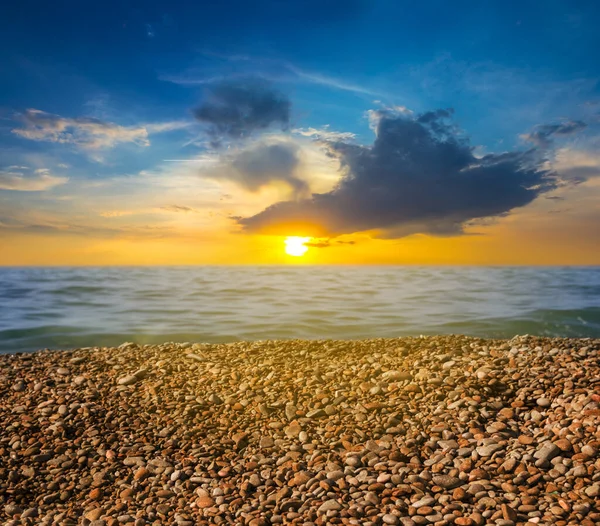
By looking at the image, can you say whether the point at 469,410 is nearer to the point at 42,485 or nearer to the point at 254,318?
the point at 42,485

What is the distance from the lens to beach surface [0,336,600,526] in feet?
18.4

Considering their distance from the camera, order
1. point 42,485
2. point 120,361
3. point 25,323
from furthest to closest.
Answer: point 25,323
point 120,361
point 42,485

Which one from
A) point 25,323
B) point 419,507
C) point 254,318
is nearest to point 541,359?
point 419,507

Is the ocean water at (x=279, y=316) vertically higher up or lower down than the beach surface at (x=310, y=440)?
higher up

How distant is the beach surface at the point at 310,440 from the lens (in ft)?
18.4

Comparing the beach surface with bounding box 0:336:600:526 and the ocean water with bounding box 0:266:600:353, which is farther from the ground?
the ocean water with bounding box 0:266:600:353

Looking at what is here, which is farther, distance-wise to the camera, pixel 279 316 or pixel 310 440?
pixel 279 316

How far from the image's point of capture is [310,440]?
725 centimetres

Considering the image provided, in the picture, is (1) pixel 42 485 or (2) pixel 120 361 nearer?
(1) pixel 42 485

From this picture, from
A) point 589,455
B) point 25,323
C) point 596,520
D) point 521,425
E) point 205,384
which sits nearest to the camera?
point 596,520

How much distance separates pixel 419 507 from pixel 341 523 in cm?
89

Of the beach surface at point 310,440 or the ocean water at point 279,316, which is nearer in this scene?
the beach surface at point 310,440

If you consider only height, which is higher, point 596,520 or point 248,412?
point 248,412

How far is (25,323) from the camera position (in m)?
20.3
